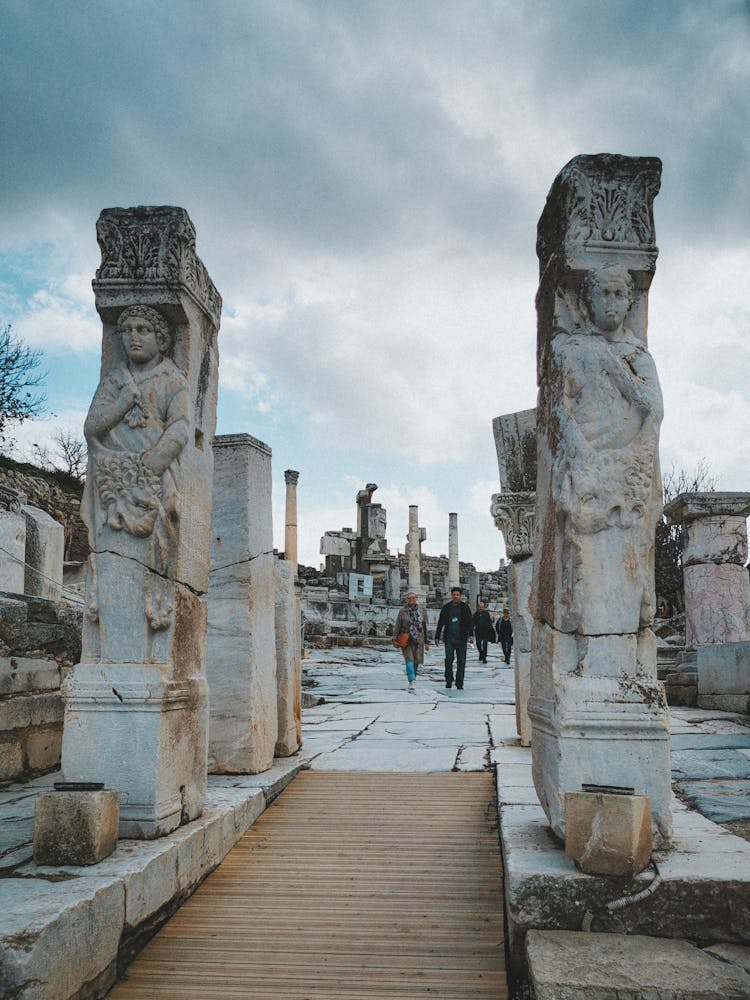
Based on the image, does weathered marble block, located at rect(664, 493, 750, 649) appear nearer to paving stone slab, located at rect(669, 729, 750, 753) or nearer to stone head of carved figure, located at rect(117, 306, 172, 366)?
paving stone slab, located at rect(669, 729, 750, 753)

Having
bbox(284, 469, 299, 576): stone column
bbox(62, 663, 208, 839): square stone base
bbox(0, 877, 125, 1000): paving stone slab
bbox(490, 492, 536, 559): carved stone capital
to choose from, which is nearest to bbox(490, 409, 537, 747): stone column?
bbox(490, 492, 536, 559): carved stone capital

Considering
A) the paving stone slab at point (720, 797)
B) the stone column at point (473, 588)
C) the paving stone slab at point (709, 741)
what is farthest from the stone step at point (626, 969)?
the stone column at point (473, 588)

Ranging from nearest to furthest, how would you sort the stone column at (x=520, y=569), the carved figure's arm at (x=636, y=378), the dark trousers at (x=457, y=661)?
the carved figure's arm at (x=636, y=378), the stone column at (x=520, y=569), the dark trousers at (x=457, y=661)

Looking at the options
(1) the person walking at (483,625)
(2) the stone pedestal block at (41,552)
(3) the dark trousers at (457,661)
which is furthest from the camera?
(1) the person walking at (483,625)

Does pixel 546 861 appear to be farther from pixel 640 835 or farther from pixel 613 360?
pixel 613 360

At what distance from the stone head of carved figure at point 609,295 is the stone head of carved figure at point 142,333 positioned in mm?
2045

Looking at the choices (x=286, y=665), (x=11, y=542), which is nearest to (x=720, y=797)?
(x=286, y=665)

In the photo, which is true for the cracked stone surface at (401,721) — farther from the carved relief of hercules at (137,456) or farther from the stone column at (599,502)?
the carved relief of hercules at (137,456)

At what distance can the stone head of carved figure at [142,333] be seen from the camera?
3713 mm

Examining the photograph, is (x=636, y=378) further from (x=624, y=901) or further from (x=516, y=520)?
(x=516, y=520)

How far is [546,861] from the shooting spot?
2.83m

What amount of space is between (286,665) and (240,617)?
0.95 meters

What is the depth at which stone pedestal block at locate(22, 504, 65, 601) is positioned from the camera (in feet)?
29.8

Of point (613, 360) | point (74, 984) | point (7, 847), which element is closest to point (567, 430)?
point (613, 360)
